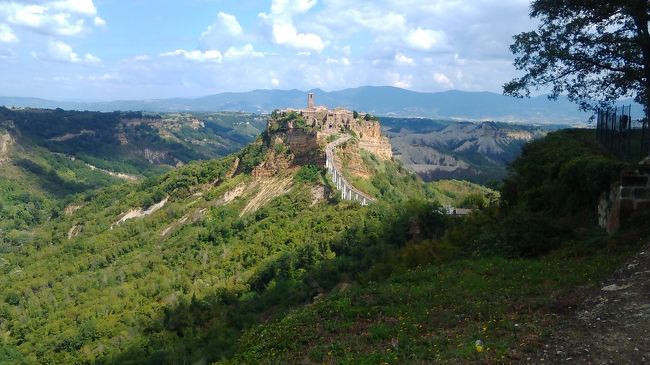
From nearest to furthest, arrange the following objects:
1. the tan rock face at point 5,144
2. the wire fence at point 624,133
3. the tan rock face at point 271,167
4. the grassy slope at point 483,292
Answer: the grassy slope at point 483,292
the wire fence at point 624,133
the tan rock face at point 271,167
the tan rock face at point 5,144

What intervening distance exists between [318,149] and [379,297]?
1592 inches

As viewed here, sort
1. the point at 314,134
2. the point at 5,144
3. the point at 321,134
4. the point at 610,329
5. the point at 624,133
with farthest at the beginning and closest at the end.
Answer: the point at 5,144
the point at 321,134
the point at 314,134
the point at 624,133
the point at 610,329

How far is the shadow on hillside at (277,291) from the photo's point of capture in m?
23.0

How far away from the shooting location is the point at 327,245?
3291 cm

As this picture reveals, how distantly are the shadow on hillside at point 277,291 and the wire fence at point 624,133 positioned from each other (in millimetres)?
8106

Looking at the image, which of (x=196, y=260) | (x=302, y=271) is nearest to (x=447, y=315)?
(x=302, y=271)

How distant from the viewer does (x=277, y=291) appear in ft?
89.4

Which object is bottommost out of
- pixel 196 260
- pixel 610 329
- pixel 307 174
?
pixel 196 260

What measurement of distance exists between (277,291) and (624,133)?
16.8m

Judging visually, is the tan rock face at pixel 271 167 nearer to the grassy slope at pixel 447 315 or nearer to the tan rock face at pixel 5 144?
the grassy slope at pixel 447 315

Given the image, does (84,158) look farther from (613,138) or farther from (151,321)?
(613,138)

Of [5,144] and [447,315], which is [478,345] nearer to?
[447,315]

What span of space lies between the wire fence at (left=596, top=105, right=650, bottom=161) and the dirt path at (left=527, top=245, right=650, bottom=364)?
7151 millimetres

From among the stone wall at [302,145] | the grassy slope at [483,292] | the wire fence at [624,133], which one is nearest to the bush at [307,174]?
the stone wall at [302,145]
